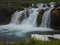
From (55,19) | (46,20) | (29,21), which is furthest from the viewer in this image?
(29,21)

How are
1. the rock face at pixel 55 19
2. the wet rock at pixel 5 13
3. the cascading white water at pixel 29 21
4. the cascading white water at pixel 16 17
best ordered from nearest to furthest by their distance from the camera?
the rock face at pixel 55 19 → the cascading white water at pixel 29 21 → the cascading white water at pixel 16 17 → the wet rock at pixel 5 13

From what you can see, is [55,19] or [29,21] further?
[29,21]

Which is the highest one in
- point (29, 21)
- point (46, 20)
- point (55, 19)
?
point (55, 19)

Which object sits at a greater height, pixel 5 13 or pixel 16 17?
pixel 5 13

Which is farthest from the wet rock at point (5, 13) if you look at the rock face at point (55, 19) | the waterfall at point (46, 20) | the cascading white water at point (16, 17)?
the rock face at point (55, 19)

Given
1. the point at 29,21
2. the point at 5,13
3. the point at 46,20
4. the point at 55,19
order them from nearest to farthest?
the point at 55,19
the point at 46,20
the point at 29,21
the point at 5,13

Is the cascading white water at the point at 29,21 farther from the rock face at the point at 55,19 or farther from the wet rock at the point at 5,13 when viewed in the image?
the rock face at the point at 55,19

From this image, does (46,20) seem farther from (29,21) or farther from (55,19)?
(29,21)

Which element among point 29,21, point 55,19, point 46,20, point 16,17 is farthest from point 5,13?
point 55,19

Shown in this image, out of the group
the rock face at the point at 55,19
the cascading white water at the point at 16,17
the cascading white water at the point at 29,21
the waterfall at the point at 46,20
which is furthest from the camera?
the cascading white water at the point at 16,17

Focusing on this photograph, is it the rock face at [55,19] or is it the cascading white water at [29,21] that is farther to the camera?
the cascading white water at [29,21]

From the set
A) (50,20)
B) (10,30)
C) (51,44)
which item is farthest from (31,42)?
(50,20)

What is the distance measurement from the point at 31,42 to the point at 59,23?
13902 millimetres

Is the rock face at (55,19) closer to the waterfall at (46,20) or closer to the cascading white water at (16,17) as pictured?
the waterfall at (46,20)
